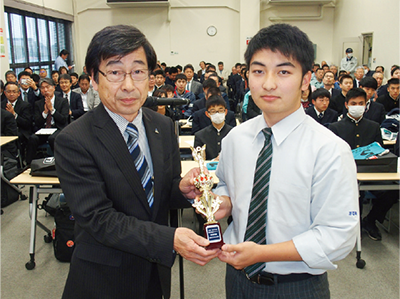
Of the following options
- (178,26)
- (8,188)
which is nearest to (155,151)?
(8,188)

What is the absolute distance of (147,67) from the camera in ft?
4.35

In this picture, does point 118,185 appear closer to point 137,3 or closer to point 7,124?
point 7,124

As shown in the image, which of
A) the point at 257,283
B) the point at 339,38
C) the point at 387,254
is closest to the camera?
the point at 257,283

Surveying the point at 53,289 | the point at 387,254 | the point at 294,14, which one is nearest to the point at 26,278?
the point at 53,289

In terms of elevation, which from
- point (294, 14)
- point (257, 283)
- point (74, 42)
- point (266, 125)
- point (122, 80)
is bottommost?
point (257, 283)

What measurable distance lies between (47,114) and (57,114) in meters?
0.21

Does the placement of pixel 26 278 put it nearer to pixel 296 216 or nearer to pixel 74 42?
pixel 296 216

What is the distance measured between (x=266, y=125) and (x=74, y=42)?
1281 cm

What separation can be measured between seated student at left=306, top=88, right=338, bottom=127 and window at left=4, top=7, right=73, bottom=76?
6.97m

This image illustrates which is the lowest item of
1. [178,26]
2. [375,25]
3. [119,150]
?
[119,150]

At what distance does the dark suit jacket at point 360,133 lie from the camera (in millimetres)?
3701

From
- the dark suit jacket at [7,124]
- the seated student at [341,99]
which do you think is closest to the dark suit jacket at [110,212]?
the dark suit jacket at [7,124]

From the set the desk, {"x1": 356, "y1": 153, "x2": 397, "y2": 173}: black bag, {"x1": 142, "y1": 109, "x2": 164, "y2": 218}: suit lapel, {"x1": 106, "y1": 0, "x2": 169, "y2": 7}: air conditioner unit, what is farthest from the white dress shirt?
{"x1": 106, "y1": 0, "x2": 169, "y2": 7}: air conditioner unit

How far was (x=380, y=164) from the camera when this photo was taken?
3.06 meters
